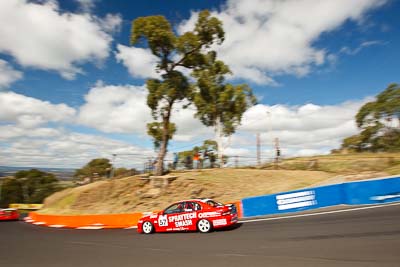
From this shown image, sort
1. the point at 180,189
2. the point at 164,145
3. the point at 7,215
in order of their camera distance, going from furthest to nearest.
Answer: the point at 164,145 → the point at 180,189 → the point at 7,215

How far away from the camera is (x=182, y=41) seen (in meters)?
24.0

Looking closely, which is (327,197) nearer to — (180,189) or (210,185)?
(210,185)

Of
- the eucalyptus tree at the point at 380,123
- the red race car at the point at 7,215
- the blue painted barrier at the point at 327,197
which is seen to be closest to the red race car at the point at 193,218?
the blue painted barrier at the point at 327,197

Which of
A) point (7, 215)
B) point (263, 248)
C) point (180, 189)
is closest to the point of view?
point (263, 248)

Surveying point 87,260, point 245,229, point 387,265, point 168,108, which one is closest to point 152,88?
point 168,108

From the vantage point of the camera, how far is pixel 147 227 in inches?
528

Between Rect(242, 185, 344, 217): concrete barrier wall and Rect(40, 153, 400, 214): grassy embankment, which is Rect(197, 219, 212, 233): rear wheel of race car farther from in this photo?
Rect(40, 153, 400, 214): grassy embankment

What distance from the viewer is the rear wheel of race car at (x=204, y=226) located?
38.3 ft

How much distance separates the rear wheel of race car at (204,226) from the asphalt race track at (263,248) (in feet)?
1.13

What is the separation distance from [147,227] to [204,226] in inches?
121

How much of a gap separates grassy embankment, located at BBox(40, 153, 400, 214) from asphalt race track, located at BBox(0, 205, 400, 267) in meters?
10.4

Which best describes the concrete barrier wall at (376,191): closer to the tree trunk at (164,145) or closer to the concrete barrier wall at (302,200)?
the concrete barrier wall at (302,200)

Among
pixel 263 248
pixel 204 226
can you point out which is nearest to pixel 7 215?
pixel 204 226

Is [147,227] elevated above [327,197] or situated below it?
below
